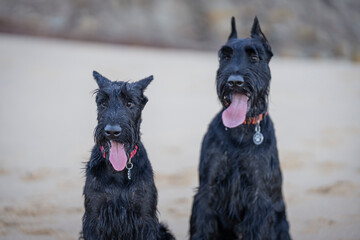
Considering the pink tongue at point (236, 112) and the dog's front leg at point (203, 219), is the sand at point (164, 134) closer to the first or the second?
the dog's front leg at point (203, 219)

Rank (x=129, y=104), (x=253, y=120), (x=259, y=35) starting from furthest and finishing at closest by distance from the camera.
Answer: (x=259, y=35) → (x=253, y=120) → (x=129, y=104)

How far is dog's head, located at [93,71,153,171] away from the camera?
403cm

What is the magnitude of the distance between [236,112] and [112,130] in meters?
1.16

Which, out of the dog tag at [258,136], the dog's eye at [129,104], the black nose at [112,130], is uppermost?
the dog's eye at [129,104]

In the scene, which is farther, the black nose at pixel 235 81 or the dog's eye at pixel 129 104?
the black nose at pixel 235 81

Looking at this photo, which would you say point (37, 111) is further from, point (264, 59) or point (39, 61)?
point (264, 59)

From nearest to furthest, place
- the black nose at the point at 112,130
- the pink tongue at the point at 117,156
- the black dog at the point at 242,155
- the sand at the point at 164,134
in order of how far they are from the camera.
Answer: the black nose at the point at 112,130 → the pink tongue at the point at 117,156 → the black dog at the point at 242,155 → the sand at the point at 164,134

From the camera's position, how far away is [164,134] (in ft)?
33.1

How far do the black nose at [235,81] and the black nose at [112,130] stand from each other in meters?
1.07

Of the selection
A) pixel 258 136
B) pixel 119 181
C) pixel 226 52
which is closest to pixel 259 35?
pixel 226 52

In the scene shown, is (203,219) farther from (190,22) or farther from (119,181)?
(190,22)

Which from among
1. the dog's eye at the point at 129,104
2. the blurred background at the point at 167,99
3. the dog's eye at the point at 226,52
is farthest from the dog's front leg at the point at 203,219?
the dog's eye at the point at 226,52

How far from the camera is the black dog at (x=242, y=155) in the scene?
448cm

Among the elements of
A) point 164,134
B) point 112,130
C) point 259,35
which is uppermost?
point 164,134
